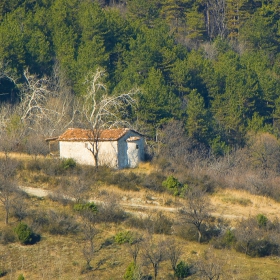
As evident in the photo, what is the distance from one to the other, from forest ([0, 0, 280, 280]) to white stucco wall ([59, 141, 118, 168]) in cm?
127

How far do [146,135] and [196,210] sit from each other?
2651cm

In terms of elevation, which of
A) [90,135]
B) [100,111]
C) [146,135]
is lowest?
[146,135]

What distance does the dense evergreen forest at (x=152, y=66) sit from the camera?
7394 cm

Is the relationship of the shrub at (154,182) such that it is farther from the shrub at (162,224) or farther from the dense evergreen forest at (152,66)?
the dense evergreen forest at (152,66)

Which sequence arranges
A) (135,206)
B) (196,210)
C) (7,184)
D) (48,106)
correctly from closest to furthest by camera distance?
(196,210) → (7,184) → (135,206) → (48,106)

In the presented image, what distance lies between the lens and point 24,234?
39625 millimetres

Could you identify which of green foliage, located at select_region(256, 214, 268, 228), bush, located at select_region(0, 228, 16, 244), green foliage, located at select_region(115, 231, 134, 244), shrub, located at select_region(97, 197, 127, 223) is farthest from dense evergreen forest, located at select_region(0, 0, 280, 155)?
bush, located at select_region(0, 228, 16, 244)

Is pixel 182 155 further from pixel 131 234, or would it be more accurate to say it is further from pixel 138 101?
pixel 131 234

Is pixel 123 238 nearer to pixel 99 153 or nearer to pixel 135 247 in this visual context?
pixel 135 247

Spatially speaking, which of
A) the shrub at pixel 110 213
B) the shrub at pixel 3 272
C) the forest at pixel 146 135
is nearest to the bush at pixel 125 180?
the forest at pixel 146 135

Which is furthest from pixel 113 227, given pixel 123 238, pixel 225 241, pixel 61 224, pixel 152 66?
pixel 152 66

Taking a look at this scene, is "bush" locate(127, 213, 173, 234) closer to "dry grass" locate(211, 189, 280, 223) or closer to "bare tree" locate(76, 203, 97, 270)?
"bare tree" locate(76, 203, 97, 270)

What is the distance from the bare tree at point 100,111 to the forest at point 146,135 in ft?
1.11

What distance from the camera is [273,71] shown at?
87500 millimetres
